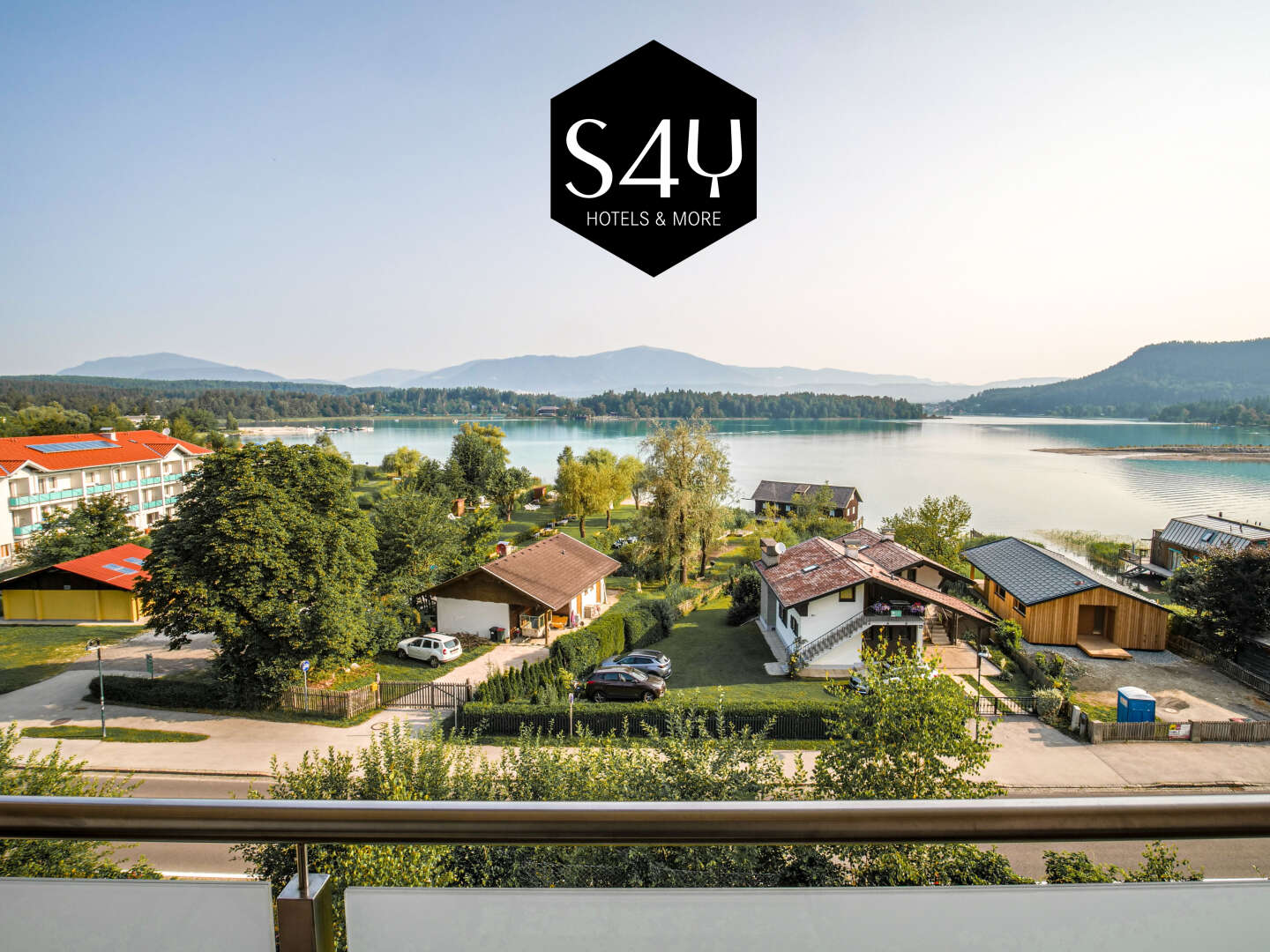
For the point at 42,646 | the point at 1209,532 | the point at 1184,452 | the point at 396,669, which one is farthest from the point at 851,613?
the point at 1184,452

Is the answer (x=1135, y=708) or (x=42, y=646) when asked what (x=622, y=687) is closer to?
(x=1135, y=708)

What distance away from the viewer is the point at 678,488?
100.0ft

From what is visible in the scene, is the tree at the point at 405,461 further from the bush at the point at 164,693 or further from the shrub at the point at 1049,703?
the shrub at the point at 1049,703

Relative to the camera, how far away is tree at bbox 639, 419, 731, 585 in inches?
1200

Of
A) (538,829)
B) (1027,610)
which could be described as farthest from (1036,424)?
(538,829)

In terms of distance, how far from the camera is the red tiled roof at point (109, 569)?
82.9 feet

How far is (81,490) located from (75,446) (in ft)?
11.4

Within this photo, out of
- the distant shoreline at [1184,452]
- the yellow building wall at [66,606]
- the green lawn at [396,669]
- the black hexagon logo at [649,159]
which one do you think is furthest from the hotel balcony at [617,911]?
the distant shoreline at [1184,452]

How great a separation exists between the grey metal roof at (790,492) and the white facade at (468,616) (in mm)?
28963

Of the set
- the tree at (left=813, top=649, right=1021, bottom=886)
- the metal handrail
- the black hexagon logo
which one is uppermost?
the black hexagon logo

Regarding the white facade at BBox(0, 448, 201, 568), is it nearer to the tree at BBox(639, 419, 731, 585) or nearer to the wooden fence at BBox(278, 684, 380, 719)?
the wooden fence at BBox(278, 684, 380, 719)

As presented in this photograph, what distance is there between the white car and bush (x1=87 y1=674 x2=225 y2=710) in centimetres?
514

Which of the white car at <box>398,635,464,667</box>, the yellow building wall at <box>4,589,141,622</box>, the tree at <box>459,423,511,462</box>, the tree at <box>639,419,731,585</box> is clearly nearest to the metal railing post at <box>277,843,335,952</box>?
the white car at <box>398,635,464,667</box>

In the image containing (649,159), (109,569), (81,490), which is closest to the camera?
(649,159)
